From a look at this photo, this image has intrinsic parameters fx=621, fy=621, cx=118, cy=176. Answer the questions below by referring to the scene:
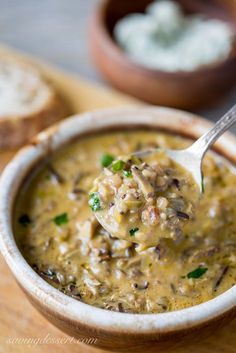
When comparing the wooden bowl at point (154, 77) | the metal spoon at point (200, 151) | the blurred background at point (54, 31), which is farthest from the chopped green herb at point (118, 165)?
the blurred background at point (54, 31)

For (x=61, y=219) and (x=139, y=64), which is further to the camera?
(x=139, y=64)

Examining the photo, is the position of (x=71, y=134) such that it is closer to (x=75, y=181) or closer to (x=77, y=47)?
(x=75, y=181)

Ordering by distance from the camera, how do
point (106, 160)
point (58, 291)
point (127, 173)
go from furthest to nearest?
point (106, 160)
point (127, 173)
point (58, 291)

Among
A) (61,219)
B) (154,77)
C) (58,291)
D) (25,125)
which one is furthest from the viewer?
(154,77)

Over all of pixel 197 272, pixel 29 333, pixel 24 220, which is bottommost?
pixel 29 333

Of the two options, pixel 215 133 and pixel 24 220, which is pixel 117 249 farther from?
pixel 215 133

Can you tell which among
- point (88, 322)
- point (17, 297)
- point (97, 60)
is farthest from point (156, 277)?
point (97, 60)

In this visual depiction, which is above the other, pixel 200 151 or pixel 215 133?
pixel 215 133

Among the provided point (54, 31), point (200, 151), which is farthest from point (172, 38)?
point (200, 151)
